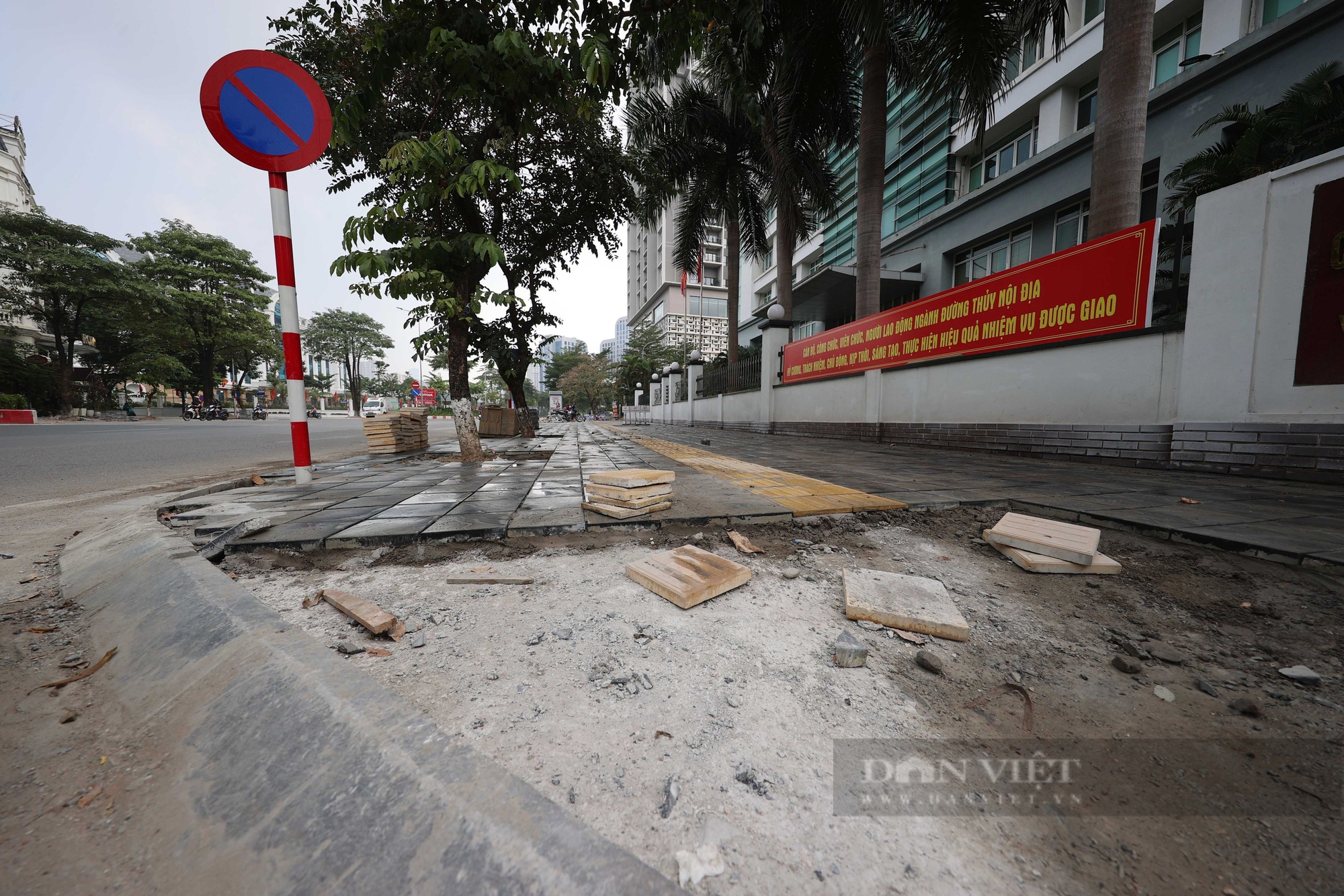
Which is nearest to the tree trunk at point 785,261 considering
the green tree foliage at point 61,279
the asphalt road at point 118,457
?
the asphalt road at point 118,457

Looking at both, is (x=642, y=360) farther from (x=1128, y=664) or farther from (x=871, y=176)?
(x=1128, y=664)

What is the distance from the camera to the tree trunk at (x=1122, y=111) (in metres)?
5.46

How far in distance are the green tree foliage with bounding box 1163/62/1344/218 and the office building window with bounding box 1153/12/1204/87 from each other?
2.44 metres

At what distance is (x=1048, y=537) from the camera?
209 centimetres

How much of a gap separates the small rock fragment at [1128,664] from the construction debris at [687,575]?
3.70ft

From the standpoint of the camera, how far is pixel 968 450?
22.6 feet

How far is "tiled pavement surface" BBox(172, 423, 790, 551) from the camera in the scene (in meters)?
2.39

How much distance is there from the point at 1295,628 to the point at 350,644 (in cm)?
304

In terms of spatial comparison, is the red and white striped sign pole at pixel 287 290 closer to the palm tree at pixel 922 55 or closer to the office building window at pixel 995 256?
the palm tree at pixel 922 55

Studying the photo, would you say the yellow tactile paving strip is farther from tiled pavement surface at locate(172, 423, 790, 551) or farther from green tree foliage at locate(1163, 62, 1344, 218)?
green tree foliage at locate(1163, 62, 1344, 218)

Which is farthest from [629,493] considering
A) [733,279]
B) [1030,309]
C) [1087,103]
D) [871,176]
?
[1087,103]

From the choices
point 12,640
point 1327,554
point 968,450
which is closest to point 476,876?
point 12,640

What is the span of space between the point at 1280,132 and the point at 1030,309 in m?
6.51

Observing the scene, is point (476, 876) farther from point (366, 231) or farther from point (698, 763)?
point (366, 231)
